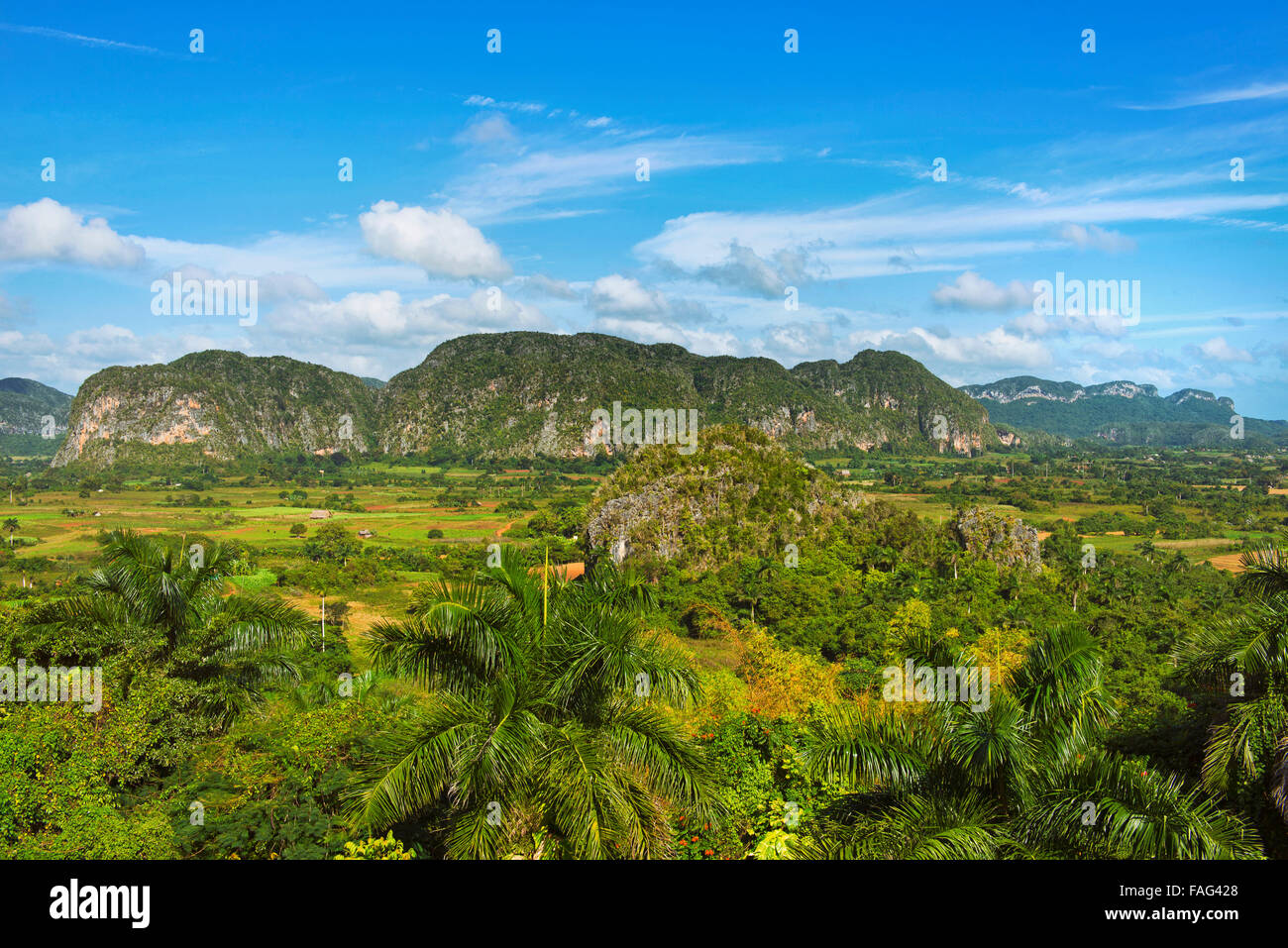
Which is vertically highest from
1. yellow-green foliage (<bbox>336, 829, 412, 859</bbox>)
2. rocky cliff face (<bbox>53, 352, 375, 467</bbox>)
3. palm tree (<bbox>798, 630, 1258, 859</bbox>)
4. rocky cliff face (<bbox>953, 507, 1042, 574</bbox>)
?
rocky cliff face (<bbox>53, 352, 375, 467</bbox>)

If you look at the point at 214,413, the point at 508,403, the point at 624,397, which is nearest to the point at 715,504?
the point at 624,397

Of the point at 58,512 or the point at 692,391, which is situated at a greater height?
the point at 692,391

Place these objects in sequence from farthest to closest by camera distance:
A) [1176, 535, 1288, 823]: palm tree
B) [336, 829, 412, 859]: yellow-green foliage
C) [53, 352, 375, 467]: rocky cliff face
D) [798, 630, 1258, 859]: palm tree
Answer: [53, 352, 375, 467]: rocky cliff face → [1176, 535, 1288, 823]: palm tree → [336, 829, 412, 859]: yellow-green foliage → [798, 630, 1258, 859]: palm tree

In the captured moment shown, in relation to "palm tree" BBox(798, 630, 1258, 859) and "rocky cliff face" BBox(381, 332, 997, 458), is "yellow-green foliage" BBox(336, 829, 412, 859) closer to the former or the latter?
"palm tree" BBox(798, 630, 1258, 859)

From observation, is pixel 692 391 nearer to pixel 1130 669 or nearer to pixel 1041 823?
pixel 1130 669

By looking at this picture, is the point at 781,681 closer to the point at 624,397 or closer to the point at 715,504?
the point at 715,504

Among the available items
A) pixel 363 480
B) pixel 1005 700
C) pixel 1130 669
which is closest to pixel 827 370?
pixel 363 480

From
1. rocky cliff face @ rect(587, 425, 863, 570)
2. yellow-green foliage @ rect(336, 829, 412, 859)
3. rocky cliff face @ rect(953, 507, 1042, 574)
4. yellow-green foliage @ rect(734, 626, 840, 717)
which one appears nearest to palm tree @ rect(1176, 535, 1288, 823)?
yellow-green foliage @ rect(734, 626, 840, 717)
